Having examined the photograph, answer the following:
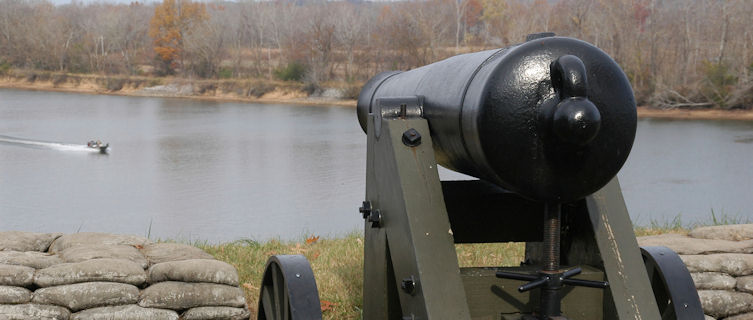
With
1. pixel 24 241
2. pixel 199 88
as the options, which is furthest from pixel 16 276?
pixel 199 88

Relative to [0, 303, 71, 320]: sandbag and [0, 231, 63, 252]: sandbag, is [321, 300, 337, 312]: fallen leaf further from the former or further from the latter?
[0, 231, 63, 252]: sandbag

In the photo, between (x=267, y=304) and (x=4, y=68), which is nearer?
(x=267, y=304)

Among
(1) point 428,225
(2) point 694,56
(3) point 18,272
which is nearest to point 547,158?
(1) point 428,225

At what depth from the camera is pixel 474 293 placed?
98.2 inches

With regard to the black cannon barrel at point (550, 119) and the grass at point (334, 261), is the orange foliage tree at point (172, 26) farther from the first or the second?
the black cannon barrel at point (550, 119)

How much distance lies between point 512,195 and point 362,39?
33.3 metres

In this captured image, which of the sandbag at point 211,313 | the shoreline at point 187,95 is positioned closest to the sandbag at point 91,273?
the sandbag at point 211,313

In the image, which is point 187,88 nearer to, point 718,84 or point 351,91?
point 351,91

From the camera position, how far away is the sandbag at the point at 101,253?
4.05 meters

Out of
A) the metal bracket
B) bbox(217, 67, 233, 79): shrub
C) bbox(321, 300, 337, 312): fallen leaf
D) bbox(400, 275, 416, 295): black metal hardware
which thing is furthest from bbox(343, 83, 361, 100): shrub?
bbox(400, 275, 416, 295): black metal hardware

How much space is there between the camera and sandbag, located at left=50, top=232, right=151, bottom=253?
4418 millimetres

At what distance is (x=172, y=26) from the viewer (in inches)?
1722

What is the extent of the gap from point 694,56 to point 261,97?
15341 millimetres

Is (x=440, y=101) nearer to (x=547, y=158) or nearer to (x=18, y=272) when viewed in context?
(x=547, y=158)
